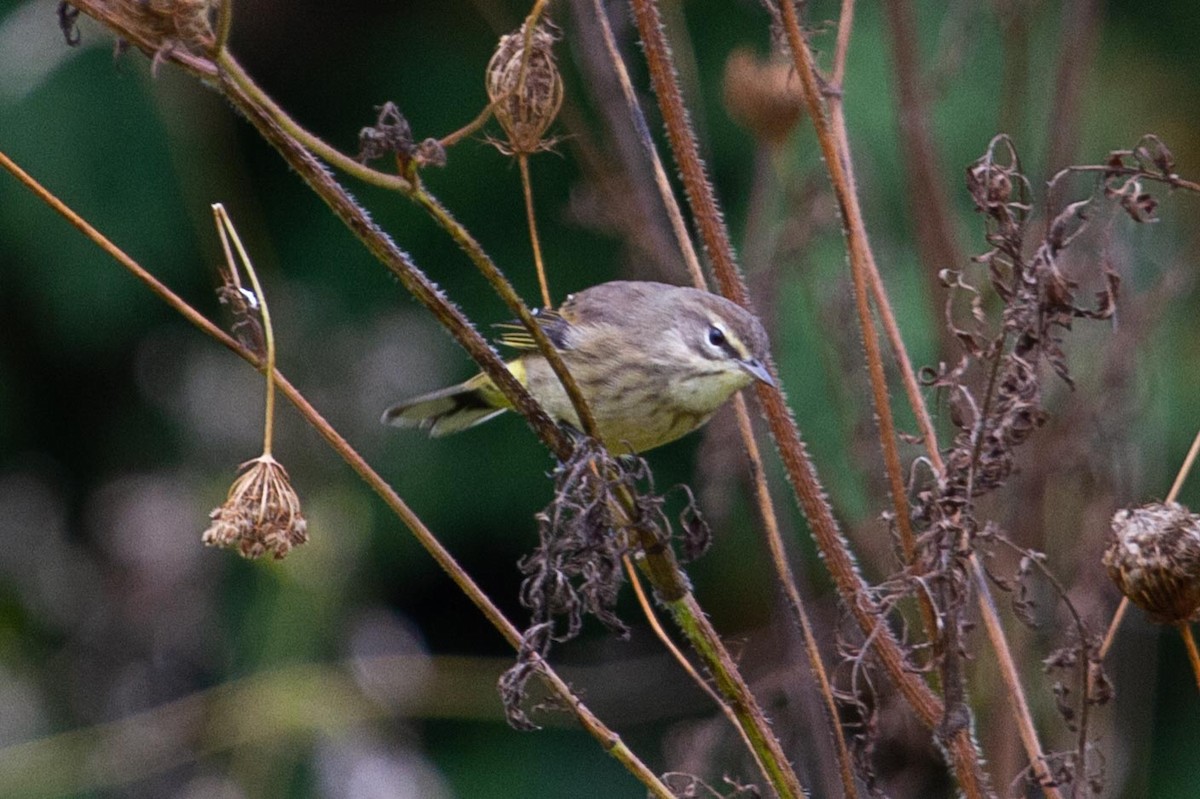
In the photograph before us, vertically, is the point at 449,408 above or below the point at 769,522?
above

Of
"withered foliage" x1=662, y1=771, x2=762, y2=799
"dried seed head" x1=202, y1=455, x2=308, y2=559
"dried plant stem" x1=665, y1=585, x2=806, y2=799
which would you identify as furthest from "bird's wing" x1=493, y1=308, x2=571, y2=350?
"dried plant stem" x1=665, y1=585, x2=806, y2=799

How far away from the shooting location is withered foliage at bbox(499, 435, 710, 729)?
5.42ft

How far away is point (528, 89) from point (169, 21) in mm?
714

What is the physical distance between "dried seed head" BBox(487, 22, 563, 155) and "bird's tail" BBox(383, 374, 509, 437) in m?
1.76

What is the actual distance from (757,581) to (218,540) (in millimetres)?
3635

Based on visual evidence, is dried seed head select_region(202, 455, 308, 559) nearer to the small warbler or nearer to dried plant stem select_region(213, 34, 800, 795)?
dried plant stem select_region(213, 34, 800, 795)

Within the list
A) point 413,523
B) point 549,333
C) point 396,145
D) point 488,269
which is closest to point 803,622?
point 413,523

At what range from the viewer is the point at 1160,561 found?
1.63 meters

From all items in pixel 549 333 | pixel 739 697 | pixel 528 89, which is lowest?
pixel 739 697

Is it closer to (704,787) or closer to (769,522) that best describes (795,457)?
(769,522)

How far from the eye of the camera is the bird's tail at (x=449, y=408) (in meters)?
3.85

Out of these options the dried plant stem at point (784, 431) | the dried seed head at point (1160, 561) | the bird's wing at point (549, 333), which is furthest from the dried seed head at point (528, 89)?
the bird's wing at point (549, 333)

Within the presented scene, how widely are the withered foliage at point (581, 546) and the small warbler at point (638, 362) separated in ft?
3.60

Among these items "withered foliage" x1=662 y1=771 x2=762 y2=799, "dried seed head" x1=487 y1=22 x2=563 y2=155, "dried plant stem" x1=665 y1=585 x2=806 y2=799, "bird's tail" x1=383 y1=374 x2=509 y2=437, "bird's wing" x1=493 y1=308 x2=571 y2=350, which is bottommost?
"withered foliage" x1=662 y1=771 x2=762 y2=799
